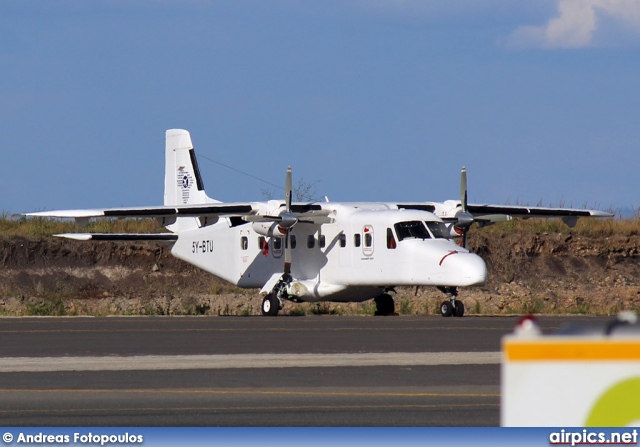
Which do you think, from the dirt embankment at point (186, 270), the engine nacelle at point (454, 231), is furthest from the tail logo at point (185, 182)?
the engine nacelle at point (454, 231)

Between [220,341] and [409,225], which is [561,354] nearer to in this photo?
[220,341]

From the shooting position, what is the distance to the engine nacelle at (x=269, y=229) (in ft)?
100

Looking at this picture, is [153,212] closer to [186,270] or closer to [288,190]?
[288,190]

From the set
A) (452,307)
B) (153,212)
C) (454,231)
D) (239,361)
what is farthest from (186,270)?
(239,361)

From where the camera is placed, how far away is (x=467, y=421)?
31.2 feet

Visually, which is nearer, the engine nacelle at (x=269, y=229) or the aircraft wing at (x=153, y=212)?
the aircraft wing at (x=153, y=212)

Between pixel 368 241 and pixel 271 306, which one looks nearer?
pixel 368 241

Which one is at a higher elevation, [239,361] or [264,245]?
[264,245]

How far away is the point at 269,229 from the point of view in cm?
3070

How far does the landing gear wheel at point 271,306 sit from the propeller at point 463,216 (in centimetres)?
545

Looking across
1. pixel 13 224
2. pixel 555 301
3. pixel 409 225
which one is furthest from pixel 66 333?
pixel 13 224

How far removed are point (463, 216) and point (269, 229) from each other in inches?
215

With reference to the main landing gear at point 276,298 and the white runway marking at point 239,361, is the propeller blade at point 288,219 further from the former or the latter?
the white runway marking at point 239,361

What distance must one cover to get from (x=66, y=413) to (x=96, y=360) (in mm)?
5907
